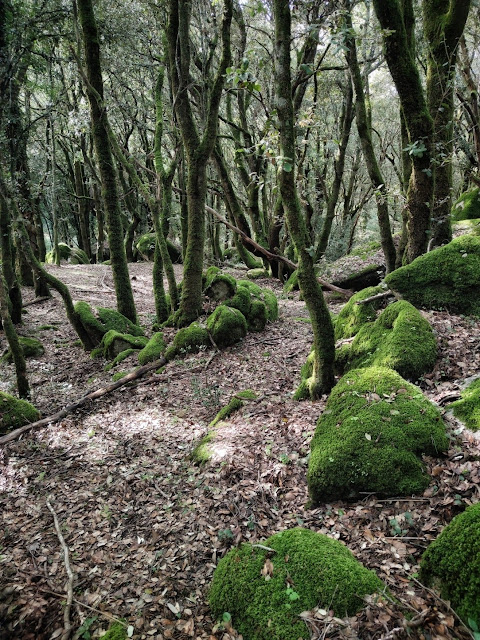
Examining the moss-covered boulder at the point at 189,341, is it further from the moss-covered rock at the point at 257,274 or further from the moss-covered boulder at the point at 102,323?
the moss-covered rock at the point at 257,274

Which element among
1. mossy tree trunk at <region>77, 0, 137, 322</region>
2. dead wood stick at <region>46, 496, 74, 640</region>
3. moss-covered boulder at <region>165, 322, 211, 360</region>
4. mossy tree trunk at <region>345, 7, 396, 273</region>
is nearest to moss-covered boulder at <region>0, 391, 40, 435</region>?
dead wood stick at <region>46, 496, 74, 640</region>

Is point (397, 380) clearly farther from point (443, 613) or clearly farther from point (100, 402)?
point (100, 402)

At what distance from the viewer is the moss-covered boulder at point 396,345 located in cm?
516

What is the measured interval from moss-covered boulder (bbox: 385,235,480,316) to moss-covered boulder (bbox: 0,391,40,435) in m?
6.88

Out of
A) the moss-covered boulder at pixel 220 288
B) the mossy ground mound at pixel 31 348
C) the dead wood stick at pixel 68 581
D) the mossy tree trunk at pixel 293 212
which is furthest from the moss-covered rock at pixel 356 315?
the mossy ground mound at pixel 31 348

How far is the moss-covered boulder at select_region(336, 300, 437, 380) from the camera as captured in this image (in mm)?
5160

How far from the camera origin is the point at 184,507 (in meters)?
4.73

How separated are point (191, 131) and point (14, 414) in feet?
24.5

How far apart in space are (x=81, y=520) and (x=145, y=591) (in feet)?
4.97

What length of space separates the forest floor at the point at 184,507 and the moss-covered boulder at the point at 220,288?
309 centimetres

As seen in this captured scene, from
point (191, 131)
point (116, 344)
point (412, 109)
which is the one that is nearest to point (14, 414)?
point (116, 344)

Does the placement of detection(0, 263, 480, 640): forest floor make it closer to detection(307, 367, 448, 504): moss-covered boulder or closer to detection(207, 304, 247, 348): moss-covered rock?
detection(307, 367, 448, 504): moss-covered boulder

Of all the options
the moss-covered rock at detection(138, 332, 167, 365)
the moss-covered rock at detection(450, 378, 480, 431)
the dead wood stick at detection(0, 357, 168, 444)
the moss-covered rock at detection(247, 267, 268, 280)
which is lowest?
the dead wood stick at detection(0, 357, 168, 444)

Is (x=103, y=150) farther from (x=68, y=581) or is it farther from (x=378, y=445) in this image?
(x=378, y=445)
